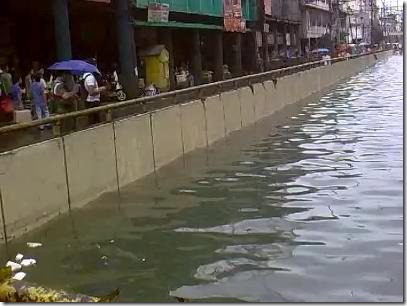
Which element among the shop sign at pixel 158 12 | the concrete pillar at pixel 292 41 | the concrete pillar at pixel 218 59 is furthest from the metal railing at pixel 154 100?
the concrete pillar at pixel 292 41

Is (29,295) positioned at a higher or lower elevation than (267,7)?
lower

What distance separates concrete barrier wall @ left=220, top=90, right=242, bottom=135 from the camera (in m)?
18.9

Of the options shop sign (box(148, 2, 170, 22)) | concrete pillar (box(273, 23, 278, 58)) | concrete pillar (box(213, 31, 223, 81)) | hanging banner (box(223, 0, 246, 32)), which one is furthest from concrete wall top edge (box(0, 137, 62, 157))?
concrete pillar (box(273, 23, 278, 58))

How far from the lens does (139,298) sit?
6.82 m

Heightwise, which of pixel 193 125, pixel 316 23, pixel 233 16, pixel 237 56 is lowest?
pixel 193 125

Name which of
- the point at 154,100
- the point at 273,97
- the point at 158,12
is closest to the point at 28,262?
the point at 154,100

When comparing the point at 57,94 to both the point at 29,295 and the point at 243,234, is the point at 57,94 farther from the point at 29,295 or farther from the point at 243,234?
the point at 29,295

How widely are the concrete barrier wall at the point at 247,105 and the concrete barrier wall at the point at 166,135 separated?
572cm

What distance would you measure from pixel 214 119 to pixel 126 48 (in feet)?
22.1

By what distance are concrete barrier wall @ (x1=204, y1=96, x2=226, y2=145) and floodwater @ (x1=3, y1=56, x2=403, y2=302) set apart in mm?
1628

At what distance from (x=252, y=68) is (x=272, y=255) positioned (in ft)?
123

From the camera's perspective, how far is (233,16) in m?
36.6

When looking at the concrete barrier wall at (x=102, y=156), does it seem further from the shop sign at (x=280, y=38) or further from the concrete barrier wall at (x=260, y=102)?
the shop sign at (x=280, y=38)

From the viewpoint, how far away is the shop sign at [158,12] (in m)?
25.1
